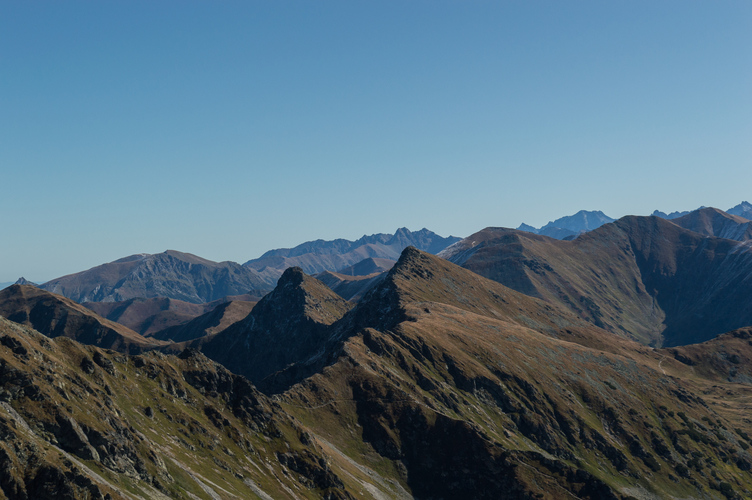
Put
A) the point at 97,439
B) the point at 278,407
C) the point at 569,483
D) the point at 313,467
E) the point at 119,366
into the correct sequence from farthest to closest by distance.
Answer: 1. the point at 569,483
2. the point at 278,407
3. the point at 313,467
4. the point at 119,366
5. the point at 97,439

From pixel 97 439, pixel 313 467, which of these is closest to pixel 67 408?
pixel 97 439

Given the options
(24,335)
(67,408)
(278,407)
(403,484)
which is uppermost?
(24,335)

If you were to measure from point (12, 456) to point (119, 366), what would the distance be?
196ft

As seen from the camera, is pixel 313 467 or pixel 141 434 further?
pixel 313 467

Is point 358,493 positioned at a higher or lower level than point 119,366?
lower

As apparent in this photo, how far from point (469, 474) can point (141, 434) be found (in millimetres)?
120914

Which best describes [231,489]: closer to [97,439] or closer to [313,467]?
[97,439]

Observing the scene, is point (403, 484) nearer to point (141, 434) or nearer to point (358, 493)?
point (358, 493)

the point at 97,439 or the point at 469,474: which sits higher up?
the point at 97,439

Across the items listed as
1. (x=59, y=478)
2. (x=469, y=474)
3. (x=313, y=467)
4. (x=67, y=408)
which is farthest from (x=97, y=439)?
(x=469, y=474)

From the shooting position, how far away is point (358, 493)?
526 feet

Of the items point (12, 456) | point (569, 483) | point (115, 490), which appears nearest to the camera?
point (12, 456)

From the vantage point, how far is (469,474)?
19300 cm

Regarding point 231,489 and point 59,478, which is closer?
point 59,478
